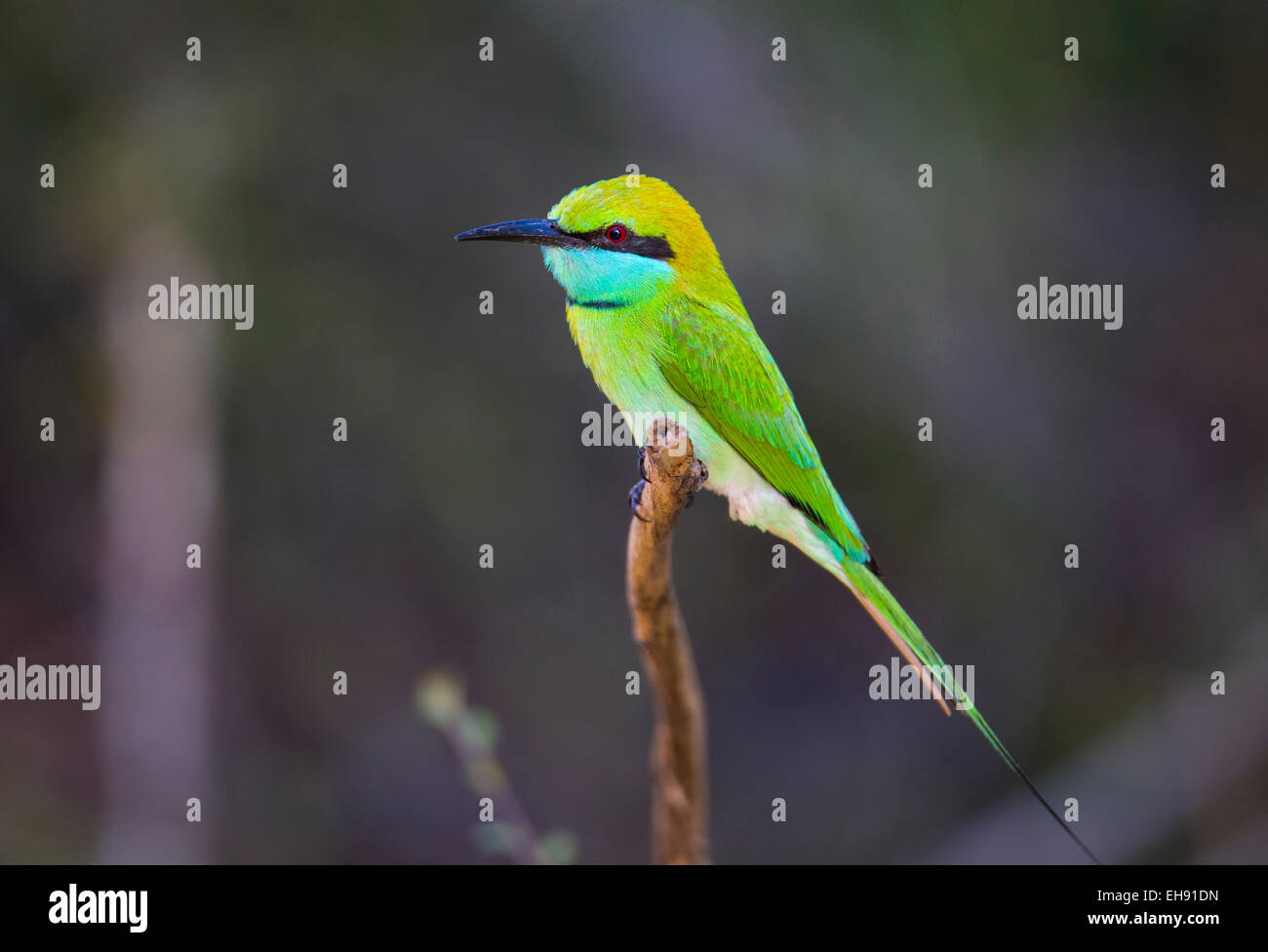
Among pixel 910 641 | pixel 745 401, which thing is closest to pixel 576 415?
pixel 745 401

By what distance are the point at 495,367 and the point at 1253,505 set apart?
11.3ft

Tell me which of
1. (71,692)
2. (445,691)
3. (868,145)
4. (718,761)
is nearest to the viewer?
(445,691)

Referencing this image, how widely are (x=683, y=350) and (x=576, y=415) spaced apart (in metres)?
2.20

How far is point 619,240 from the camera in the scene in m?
3.10

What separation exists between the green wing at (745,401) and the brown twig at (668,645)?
0.40 meters

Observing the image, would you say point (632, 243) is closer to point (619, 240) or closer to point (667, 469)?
point (619, 240)

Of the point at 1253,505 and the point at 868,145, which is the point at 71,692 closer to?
the point at 868,145

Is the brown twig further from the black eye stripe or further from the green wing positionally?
the black eye stripe

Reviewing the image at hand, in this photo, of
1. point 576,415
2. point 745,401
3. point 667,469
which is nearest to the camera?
point 667,469

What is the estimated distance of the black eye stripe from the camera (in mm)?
3078

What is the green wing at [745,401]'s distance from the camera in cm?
314

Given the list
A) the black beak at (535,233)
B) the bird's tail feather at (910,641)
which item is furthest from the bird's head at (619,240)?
the bird's tail feather at (910,641)

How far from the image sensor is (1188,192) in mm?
5383
